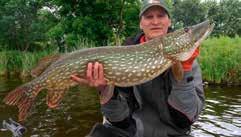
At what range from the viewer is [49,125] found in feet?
31.4

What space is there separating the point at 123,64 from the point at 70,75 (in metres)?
0.48

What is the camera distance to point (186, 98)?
157 inches

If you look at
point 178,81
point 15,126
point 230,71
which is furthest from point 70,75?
point 230,71

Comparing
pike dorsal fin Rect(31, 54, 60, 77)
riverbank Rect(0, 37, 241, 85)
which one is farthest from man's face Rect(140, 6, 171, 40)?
riverbank Rect(0, 37, 241, 85)

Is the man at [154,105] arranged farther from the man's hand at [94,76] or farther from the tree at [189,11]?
the tree at [189,11]

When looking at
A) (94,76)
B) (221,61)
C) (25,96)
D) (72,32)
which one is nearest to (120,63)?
(94,76)

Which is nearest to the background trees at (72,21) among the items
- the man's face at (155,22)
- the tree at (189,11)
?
the tree at (189,11)

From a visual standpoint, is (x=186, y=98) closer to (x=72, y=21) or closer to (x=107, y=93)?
(x=107, y=93)

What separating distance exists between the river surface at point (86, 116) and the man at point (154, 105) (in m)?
4.16

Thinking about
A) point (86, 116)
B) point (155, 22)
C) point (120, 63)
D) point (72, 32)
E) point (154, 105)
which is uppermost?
point (155, 22)

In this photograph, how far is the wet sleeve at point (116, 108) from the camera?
413 centimetres

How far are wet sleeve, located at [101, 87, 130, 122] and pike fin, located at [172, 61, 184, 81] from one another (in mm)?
629

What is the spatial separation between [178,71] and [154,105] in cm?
62

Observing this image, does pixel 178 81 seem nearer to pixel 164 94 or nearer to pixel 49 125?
pixel 164 94
